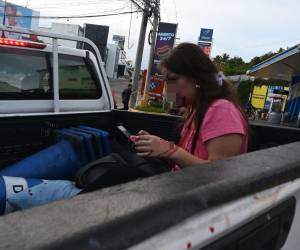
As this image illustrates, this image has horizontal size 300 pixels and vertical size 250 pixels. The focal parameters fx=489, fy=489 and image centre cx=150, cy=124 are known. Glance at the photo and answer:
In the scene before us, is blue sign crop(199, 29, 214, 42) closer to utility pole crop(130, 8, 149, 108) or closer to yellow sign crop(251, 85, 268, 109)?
yellow sign crop(251, 85, 268, 109)

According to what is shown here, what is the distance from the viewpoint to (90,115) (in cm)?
369

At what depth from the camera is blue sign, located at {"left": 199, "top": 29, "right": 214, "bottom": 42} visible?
30.1 m

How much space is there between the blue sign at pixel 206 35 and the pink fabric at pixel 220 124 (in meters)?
28.2

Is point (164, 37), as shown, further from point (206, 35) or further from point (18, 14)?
point (18, 14)

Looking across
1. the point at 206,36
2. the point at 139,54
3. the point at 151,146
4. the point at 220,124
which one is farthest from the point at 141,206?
the point at 206,36

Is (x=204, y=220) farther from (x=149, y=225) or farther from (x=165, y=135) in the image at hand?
(x=165, y=135)

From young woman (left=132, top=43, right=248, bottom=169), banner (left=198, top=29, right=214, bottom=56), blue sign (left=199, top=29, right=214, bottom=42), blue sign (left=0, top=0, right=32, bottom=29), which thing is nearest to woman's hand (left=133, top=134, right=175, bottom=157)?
young woman (left=132, top=43, right=248, bottom=169)

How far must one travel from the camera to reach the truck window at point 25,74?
353cm

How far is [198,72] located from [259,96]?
30433 millimetres

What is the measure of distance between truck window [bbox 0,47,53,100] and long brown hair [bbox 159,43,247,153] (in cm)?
140

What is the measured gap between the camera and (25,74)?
145 inches

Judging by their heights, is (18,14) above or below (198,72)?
above

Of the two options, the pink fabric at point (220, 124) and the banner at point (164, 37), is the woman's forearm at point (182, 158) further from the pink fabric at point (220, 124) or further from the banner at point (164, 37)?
the banner at point (164, 37)

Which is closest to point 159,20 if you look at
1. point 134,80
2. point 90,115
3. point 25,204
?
point 134,80
